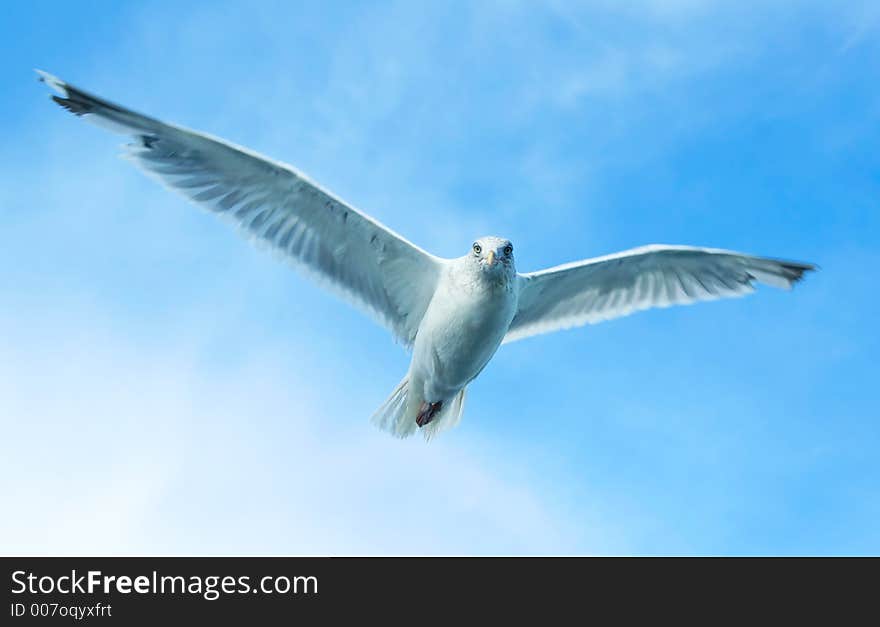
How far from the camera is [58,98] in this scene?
7750 millimetres

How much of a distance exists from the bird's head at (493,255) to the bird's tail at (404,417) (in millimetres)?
1744

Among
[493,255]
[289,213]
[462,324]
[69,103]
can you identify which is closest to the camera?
[69,103]

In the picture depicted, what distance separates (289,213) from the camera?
8.66 meters

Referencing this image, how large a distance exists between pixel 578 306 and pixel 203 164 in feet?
13.0

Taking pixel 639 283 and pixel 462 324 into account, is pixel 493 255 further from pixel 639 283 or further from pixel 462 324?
pixel 639 283

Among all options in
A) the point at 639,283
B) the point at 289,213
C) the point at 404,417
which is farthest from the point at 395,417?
the point at 639,283

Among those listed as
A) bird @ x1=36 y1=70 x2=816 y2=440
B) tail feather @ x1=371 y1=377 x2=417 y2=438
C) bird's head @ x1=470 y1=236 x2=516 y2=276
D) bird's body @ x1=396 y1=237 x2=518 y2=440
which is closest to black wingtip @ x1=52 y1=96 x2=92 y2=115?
bird @ x1=36 y1=70 x2=816 y2=440

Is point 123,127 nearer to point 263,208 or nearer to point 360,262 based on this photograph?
point 263,208

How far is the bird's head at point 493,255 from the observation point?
7871mm

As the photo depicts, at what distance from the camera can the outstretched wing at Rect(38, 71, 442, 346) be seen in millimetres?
8148

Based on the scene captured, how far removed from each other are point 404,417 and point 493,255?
7.23 feet

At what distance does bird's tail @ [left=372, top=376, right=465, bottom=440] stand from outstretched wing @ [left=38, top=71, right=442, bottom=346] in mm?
631
